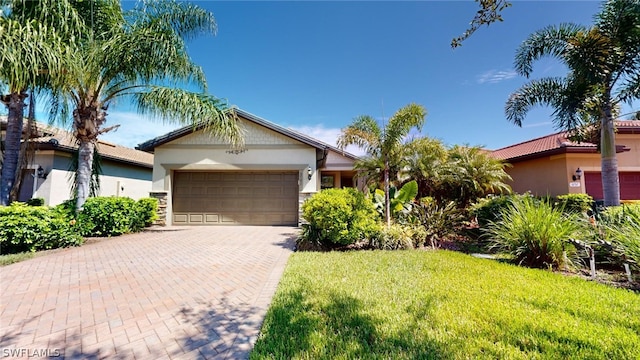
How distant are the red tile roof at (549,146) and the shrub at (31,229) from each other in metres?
18.5

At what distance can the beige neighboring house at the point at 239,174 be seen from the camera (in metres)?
13.1

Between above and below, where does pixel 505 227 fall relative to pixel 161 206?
below

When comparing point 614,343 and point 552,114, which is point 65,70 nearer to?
point 614,343

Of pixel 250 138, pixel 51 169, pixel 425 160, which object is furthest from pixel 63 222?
pixel 425 160

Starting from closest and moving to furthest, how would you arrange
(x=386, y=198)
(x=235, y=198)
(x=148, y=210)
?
1. (x=386, y=198)
2. (x=148, y=210)
3. (x=235, y=198)

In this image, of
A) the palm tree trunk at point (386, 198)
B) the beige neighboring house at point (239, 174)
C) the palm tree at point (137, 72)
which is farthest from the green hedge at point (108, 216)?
the palm tree trunk at point (386, 198)

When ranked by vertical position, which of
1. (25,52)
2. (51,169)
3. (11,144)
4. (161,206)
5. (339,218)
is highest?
(25,52)

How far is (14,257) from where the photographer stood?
660 cm

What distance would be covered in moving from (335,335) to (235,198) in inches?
443

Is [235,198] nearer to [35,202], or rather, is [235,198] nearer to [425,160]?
[35,202]

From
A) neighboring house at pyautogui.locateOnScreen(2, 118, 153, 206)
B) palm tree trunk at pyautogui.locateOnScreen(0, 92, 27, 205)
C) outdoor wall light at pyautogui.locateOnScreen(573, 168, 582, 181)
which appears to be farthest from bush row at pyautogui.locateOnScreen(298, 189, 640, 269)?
neighboring house at pyautogui.locateOnScreen(2, 118, 153, 206)

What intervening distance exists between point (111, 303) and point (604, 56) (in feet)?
44.4

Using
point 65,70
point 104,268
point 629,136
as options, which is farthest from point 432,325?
point 629,136

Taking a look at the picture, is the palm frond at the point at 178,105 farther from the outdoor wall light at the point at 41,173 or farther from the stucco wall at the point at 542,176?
the stucco wall at the point at 542,176
